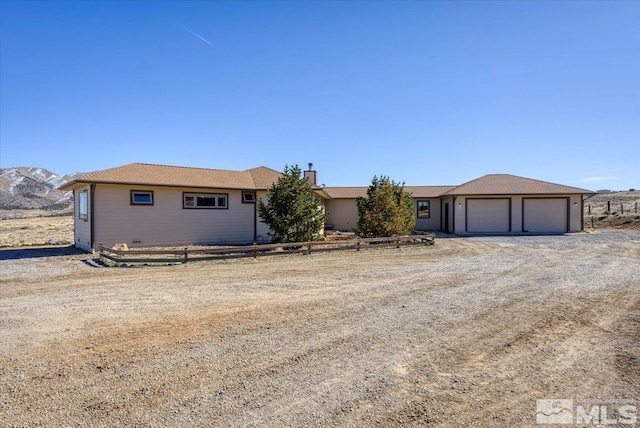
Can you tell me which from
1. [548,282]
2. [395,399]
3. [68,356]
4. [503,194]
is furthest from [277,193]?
[503,194]

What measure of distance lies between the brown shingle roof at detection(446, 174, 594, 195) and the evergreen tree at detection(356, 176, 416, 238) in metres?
7.49

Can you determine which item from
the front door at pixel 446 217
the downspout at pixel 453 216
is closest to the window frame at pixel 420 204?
the front door at pixel 446 217

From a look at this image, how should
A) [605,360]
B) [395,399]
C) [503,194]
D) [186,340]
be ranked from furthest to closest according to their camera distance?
[503,194] → [186,340] → [605,360] → [395,399]

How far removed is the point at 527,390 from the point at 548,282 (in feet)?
19.2

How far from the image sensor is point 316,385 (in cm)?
369

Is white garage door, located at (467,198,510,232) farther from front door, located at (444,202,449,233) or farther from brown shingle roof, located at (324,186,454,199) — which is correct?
brown shingle roof, located at (324,186,454,199)

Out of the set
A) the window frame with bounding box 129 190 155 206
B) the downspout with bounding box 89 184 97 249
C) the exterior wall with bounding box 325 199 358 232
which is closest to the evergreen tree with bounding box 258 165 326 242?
the window frame with bounding box 129 190 155 206

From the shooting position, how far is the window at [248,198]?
17.7 m

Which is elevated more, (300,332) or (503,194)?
(503,194)

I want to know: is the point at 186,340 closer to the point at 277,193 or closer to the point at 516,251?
the point at 277,193

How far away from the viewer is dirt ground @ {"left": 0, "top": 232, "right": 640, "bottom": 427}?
129 inches

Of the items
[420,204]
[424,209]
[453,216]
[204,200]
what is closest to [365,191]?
[420,204]

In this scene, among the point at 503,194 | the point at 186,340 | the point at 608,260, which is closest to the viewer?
the point at 186,340

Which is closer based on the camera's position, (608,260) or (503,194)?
A: (608,260)
